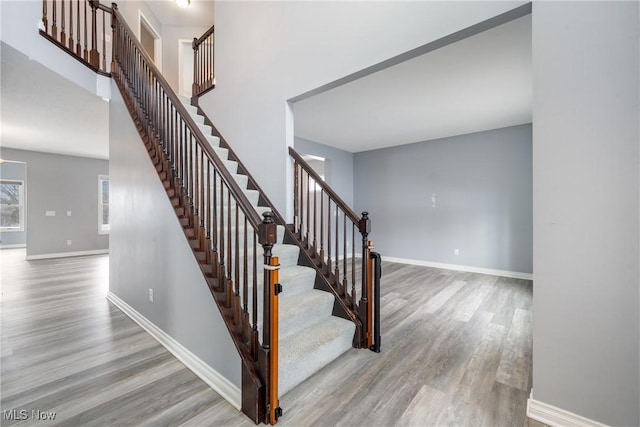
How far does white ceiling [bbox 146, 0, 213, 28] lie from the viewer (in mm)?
5248

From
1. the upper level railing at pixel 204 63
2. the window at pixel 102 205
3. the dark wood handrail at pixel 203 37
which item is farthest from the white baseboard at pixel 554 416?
the window at pixel 102 205

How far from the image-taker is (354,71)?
7.53ft

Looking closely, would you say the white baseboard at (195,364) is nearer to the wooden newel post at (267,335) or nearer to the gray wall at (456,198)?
the wooden newel post at (267,335)

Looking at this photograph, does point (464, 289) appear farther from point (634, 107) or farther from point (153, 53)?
point (153, 53)

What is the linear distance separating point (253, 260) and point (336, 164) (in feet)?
16.5

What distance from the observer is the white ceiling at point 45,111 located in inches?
116

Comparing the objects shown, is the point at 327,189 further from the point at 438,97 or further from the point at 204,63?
the point at 204,63

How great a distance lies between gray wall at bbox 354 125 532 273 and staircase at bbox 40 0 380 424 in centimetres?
363

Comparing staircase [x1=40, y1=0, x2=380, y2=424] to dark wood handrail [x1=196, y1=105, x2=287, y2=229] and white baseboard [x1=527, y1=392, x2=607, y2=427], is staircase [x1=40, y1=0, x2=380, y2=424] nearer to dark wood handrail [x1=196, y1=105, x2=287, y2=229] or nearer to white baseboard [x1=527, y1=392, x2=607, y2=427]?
dark wood handrail [x1=196, y1=105, x2=287, y2=229]

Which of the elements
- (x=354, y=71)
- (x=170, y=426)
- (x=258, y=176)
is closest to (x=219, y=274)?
(x=170, y=426)

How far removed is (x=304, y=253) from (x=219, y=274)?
3.18ft

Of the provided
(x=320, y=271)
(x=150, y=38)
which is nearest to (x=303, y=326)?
(x=320, y=271)

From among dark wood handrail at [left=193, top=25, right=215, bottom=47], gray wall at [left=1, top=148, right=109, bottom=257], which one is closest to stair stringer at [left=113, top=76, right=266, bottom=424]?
dark wood handrail at [left=193, top=25, right=215, bottom=47]

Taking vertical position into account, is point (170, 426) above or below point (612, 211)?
below
